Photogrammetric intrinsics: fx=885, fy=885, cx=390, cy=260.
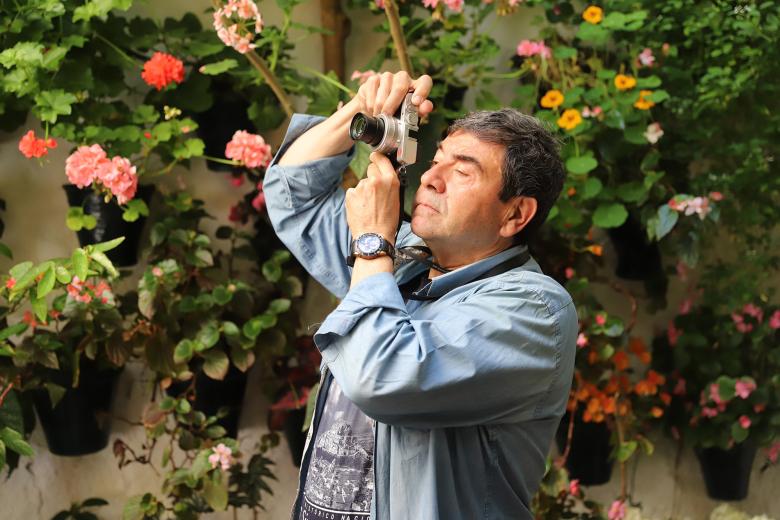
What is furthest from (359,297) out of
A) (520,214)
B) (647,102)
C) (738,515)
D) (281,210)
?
(738,515)

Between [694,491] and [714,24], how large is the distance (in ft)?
5.16

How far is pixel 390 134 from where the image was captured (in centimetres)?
142

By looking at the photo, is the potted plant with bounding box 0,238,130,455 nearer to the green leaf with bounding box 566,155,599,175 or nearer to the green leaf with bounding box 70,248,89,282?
the green leaf with bounding box 70,248,89,282

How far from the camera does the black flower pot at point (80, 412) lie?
2.28m

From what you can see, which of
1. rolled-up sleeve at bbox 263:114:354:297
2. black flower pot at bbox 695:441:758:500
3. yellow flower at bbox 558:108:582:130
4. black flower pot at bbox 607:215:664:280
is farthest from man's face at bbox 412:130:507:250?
black flower pot at bbox 695:441:758:500

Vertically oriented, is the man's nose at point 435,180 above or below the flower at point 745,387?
above

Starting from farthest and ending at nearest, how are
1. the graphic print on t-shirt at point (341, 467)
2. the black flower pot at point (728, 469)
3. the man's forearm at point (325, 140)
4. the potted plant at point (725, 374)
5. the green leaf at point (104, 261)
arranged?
the black flower pot at point (728, 469) → the potted plant at point (725, 374) → the green leaf at point (104, 261) → the man's forearm at point (325, 140) → the graphic print on t-shirt at point (341, 467)

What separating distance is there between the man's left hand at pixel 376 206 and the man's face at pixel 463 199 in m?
0.08

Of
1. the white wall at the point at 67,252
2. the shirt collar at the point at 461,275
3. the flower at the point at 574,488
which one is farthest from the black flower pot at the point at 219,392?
the shirt collar at the point at 461,275

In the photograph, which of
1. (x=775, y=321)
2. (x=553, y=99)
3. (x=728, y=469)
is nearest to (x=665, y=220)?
(x=553, y=99)

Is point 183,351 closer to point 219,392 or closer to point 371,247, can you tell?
point 219,392

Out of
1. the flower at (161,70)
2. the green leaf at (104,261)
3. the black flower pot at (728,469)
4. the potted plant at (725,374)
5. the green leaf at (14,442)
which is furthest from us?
the black flower pot at (728,469)

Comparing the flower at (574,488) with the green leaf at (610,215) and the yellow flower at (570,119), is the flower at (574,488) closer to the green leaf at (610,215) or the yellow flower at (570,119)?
the green leaf at (610,215)

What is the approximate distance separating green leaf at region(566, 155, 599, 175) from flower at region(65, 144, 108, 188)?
1175 millimetres
